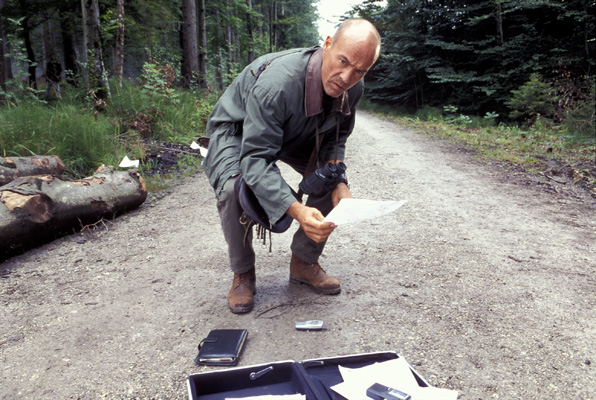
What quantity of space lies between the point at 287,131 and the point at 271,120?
0.22 m

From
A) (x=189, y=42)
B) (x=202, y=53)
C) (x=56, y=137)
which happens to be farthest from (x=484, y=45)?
(x=56, y=137)

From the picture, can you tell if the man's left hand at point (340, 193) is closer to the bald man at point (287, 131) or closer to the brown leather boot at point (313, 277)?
the bald man at point (287, 131)

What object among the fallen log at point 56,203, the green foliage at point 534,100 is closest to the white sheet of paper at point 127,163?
the fallen log at point 56,203

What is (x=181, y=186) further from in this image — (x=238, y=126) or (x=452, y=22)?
(x=452, y=22)

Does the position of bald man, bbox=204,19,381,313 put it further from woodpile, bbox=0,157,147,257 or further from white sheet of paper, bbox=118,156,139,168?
white sheet of paper, bbox=118,156,139,168

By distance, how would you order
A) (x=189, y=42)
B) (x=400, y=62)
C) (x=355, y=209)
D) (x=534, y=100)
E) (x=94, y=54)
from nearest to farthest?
1. (x=355, y=209)
2. (x=94, y=54)
3. (x=534, y=100)
4. (x=189, y=42)
5. (x=400, y=62)

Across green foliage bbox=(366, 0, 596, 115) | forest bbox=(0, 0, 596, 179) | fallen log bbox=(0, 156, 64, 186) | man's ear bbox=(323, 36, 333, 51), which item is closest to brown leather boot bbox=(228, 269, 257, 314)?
man's ear bbox=(323, 36, 333, 51)

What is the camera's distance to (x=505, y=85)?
11.9 metres

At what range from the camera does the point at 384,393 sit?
4.95ft

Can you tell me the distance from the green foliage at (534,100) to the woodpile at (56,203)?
9.90m

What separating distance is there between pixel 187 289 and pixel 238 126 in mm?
1187

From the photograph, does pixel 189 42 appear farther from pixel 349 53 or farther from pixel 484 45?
pixel 349 53

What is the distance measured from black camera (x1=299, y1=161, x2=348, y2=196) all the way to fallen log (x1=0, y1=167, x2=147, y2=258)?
2388 mm

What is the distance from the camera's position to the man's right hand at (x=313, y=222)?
6.15 ft
